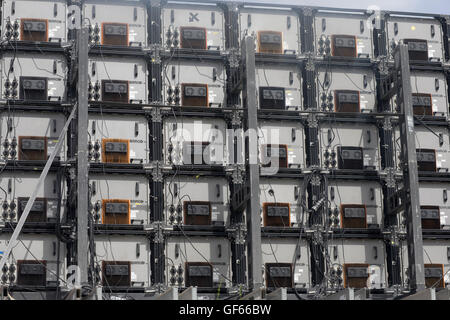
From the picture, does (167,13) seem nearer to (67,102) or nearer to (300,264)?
(67,102)

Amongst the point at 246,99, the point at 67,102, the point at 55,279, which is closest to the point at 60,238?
the point at 55,279

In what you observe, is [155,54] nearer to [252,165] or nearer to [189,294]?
[252,165]

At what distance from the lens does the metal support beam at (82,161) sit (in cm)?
2383

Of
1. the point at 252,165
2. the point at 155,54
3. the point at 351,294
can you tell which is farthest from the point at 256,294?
the point at 155,54

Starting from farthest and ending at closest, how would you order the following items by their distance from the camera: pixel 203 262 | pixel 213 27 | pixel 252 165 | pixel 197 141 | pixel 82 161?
1. pixel 213 27
2. pixel 197 141
3. pixel 203 262
4. pixel 252 165
5. pixel 82 161

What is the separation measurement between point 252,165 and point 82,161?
4079 mm

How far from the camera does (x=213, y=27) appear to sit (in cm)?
2769

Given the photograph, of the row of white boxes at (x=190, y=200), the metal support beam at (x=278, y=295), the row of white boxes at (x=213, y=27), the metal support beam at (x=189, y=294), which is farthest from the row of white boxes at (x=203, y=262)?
the row of white boxes at (x=213, y=27)

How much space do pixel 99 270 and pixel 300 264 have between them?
16.5ft

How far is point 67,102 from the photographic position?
86.2 ft

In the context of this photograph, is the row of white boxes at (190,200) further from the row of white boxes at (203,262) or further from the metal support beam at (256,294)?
the metal support beam at (256,294)

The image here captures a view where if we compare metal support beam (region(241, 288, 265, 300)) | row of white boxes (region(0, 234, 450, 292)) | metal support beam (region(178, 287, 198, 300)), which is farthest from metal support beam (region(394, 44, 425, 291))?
metal support beam (region(178, 287, 198, 300))

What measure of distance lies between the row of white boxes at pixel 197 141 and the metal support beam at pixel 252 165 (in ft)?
2.28

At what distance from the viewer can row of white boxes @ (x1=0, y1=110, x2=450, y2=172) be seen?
85.3 ft
